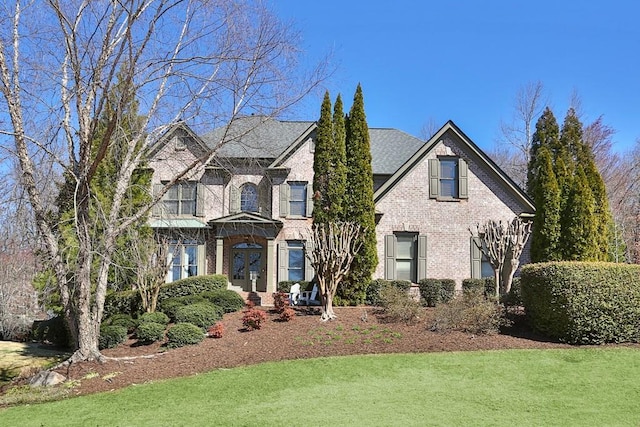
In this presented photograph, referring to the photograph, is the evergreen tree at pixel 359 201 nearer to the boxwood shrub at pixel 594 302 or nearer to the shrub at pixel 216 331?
the shrub at pixel 216 331

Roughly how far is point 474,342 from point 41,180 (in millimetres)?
9725

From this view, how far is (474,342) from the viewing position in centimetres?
1167

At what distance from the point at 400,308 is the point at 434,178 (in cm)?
784

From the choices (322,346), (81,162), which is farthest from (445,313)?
(81,162)

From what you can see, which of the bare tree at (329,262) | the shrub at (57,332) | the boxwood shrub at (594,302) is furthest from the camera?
the shrub at (57,332)

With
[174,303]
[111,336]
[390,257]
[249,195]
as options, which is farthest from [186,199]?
[111,336]

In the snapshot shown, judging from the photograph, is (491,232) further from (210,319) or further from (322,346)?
(210,319)

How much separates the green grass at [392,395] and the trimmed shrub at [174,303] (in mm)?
5034

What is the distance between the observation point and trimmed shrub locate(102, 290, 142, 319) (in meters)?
16.3

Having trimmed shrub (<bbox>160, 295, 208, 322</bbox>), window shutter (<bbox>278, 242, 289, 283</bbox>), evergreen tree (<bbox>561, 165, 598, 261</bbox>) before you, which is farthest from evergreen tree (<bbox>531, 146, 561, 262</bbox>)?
trimmed shrub (<bbox>160, 295, 208, 322</bbox>)

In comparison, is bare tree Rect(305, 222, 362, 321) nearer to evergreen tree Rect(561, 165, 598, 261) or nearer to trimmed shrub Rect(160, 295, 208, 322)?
trimmed shrub Rect(160, 295, 208, 322)

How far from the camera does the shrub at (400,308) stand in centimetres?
1333

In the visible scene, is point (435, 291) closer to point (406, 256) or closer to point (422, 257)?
point (422, 257)

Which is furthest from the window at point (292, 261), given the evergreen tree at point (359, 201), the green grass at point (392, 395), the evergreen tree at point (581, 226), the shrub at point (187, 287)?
the green grass at point (392, 395)
